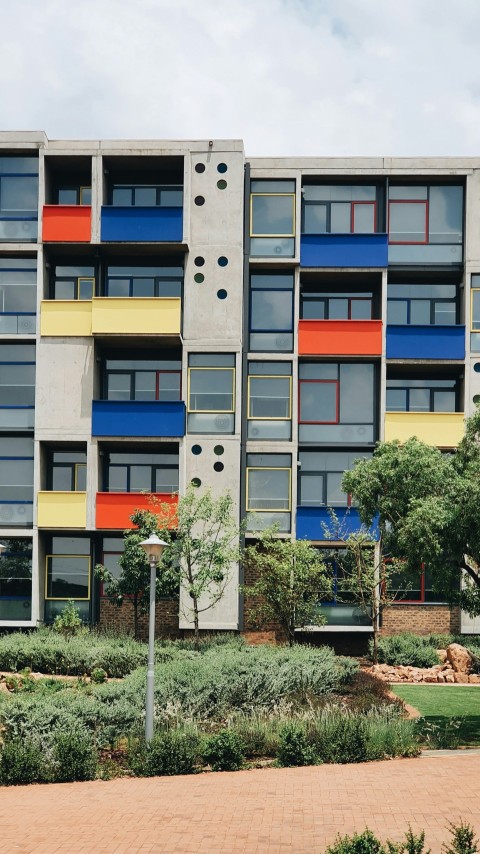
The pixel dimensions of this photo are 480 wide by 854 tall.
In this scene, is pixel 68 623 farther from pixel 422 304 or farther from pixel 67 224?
pixel 422 304

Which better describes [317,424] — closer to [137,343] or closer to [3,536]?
[137,343]

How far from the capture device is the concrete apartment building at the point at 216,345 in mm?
34312

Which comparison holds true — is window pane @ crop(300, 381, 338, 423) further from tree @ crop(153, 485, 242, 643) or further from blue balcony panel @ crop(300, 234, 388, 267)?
tree @ crop(153, 485, 242, 643)

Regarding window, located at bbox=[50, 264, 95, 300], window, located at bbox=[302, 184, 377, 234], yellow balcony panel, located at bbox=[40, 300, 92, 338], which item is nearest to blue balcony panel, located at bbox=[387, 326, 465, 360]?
window, located at bbox=[302, 184, 377, 234]

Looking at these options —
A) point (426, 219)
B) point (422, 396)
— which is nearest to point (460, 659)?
point (422, 396)

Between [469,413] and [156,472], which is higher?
[469,413]

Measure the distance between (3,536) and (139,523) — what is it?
5.41 metres

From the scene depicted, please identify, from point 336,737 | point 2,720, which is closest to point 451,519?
point 336,737

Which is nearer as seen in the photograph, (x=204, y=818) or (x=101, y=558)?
(x=204, y=818)

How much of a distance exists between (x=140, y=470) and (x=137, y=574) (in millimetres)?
5656

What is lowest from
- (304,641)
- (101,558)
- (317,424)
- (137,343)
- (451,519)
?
(304,641)

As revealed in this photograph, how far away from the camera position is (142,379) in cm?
3591

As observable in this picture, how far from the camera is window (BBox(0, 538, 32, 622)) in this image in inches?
1340

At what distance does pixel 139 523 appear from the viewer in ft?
106
